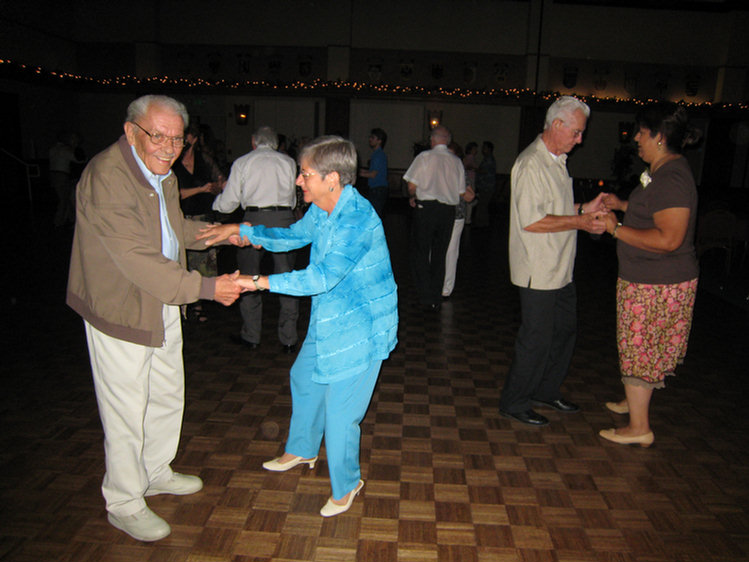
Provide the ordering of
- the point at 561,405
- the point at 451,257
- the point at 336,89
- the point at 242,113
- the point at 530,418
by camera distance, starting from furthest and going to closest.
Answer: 1. the point at 242,113
2. the point at 336,89
3. the point at 451,257
4. the point at 561,405
5. the point at 530,418

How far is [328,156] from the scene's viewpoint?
188 cm

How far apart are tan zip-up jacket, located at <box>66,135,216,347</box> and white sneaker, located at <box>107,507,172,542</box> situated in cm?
67

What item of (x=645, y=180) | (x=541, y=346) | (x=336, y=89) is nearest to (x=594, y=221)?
(x=645, y=180)

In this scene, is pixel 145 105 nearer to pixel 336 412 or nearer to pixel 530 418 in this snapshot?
pixel 336 412

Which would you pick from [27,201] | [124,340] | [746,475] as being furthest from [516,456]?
[27,201]

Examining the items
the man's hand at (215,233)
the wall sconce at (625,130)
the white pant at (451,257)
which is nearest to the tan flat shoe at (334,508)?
the man's hand at (215,233)

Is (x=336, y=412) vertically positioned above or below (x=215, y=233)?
below

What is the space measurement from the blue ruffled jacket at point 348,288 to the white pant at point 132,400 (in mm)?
555

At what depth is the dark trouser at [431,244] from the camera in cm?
517

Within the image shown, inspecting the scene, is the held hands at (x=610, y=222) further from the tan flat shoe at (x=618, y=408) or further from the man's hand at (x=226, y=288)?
the man's hand at (x=226, y=288)

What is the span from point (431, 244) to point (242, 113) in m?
10.6

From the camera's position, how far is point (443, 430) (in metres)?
2.95

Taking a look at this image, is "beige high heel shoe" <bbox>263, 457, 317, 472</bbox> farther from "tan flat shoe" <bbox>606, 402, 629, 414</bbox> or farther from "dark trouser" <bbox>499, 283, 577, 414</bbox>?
"tan flat shoe" <bbox>606, 402, 629, 414</bbox>

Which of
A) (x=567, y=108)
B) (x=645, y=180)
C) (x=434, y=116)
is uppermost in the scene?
(x=434, y=116)
